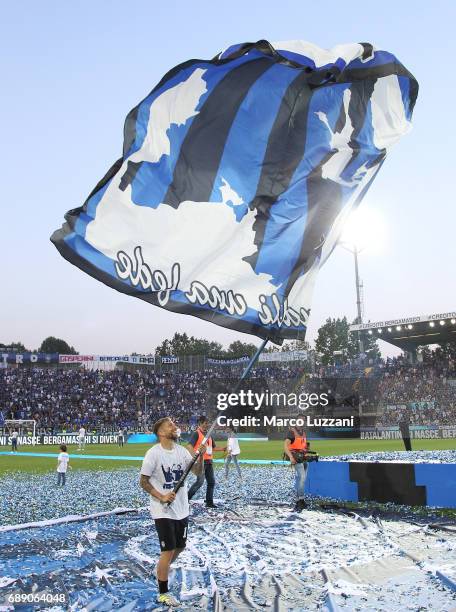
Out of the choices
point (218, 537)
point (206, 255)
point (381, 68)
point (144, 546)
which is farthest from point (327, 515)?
point (381, 68)

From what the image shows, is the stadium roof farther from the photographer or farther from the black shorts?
the black shorts

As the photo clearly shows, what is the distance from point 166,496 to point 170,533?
42cm

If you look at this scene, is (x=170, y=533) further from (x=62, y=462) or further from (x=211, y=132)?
(x=62, y=462)

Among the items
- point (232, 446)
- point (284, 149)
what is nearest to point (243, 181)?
point (284, 149)

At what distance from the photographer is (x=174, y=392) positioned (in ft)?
236

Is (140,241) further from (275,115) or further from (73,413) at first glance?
(73,413)

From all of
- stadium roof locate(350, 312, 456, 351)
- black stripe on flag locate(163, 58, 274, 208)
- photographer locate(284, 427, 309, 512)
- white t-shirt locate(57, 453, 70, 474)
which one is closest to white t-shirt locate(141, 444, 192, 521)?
black stripe on flag locate(163, 58, 274, 208)

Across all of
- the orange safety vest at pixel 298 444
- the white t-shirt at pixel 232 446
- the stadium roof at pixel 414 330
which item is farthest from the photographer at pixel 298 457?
the stadium roof at pixel 414 330

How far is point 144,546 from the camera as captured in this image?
9.12 m

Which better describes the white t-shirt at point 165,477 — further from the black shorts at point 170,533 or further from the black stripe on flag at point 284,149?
the black stripe on flag at point 284,149

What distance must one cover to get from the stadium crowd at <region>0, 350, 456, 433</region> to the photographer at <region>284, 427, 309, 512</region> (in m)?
44.7

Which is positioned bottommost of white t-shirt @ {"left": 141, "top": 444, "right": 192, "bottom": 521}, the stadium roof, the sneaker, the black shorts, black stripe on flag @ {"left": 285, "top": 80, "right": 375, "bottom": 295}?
the sneaker

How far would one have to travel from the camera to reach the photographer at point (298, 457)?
12850 mm

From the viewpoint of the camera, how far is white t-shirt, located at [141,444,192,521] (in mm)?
6617
